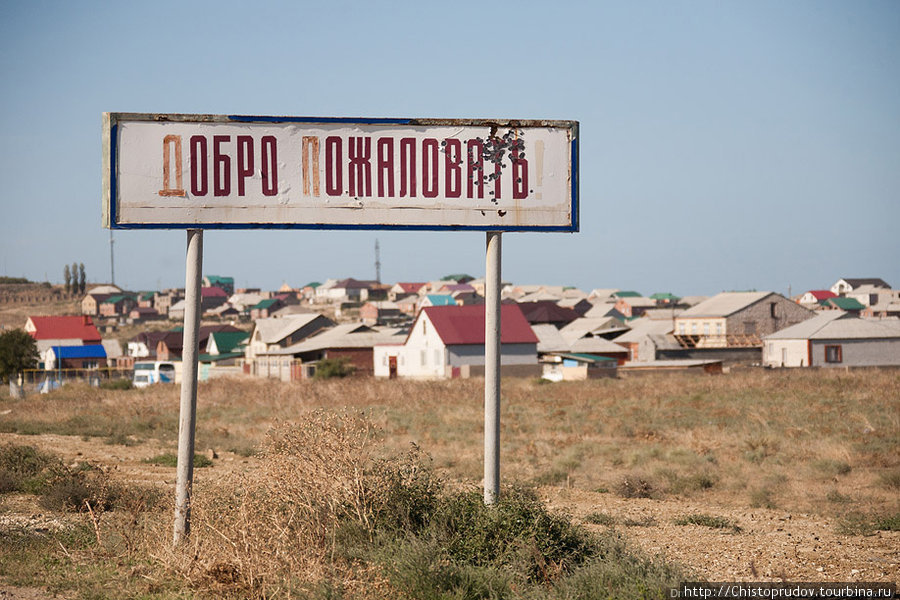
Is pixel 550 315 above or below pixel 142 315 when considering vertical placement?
above

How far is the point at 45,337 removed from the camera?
68.0 metres

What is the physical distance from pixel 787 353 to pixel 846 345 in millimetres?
3644

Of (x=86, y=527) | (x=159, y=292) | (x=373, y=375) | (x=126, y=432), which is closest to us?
(x=86, y=527)

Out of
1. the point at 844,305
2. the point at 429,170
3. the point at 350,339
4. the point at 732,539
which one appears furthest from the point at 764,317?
the point at 429,170

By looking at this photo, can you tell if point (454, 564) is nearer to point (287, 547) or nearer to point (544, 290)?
point (287, 547)

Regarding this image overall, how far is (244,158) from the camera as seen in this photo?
7.53 metres

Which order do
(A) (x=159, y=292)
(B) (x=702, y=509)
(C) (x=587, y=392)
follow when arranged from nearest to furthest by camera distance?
1. (B) (x=702, y=509)
2. (C) (x=587, y=392)
3. (A) (x=159, y=292)

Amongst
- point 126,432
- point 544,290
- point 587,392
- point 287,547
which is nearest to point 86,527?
point 287,547

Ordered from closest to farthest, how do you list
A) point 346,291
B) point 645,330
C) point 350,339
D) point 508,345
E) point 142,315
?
point 508,345 < point 350,339 < point 645,330 < point 142,315 < point 346,291

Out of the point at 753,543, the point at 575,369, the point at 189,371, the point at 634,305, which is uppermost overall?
the point at 189,371

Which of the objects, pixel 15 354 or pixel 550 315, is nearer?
pixel 15 354

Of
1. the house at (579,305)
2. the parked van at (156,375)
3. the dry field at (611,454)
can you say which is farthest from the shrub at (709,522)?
the house at (579,305)

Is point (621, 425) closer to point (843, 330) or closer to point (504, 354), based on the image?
point (504, 354)

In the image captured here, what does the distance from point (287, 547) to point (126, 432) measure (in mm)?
18719
